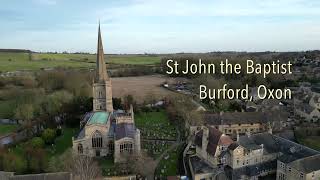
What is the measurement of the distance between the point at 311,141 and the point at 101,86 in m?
32.5

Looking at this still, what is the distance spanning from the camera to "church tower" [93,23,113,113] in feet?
171

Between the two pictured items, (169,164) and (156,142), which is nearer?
(169,164)

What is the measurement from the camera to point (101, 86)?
53.0 meters

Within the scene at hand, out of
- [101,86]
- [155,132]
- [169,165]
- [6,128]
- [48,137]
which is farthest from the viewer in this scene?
[6,128]

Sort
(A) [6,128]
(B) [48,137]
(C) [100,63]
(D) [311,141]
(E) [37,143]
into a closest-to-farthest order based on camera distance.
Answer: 1. (E) [37,143]
2. (D) [311,141]
3. (B) [48,137]
4. (C) [100,63]
5. (A) [6,128]

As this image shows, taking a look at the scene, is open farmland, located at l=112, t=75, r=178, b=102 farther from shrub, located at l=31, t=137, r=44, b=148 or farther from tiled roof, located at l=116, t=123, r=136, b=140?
shrub, located at l=31, t=137, r=44, b=148

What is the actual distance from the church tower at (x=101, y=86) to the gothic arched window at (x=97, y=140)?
9.82 metres

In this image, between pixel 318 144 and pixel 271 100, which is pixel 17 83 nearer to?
pixel 271 100

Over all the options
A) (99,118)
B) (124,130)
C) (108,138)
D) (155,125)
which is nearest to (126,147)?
(124,130)

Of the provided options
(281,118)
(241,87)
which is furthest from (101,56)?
(241,87)

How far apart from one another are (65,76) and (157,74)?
5192 centimetres

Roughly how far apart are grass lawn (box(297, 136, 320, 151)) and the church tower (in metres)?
29.5

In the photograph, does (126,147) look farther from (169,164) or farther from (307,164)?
(307,164)

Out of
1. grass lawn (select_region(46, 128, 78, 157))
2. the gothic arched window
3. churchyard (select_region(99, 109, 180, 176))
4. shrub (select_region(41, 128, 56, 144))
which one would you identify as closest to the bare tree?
churchyard (select_region(99, 109, 180, 176))
